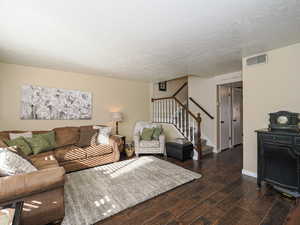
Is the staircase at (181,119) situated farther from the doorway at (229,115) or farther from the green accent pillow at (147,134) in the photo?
the green accent pillow at (147,134)

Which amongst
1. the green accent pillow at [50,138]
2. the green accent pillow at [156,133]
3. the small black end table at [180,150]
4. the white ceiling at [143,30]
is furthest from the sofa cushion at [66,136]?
the small black end table at [180,150]

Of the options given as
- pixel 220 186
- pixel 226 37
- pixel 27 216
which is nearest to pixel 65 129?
pixel 27 216

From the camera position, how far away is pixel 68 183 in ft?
7.66

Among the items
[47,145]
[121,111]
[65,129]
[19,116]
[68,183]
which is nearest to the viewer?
[68,183]

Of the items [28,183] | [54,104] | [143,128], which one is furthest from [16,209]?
[143,128]

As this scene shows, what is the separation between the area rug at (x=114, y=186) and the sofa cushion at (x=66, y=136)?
843mm

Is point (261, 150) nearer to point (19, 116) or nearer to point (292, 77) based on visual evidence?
point (292, 77)

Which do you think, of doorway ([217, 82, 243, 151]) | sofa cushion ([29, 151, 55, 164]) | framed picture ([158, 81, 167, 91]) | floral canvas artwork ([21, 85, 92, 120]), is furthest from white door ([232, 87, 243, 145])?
sofa cushion ([29, 151, 55, 164])

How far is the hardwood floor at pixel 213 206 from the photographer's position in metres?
1.53

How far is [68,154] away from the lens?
2.78 meters

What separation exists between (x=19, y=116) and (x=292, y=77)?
17.6 feet

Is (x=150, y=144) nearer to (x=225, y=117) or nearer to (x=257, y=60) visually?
(x=225, y=117)

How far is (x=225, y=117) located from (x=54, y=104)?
500 cm

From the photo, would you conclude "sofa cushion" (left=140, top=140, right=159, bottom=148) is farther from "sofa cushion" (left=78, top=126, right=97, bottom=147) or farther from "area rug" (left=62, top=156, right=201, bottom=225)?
"sofa cushion" (left=78, top=126, right=97, bottom=147)
